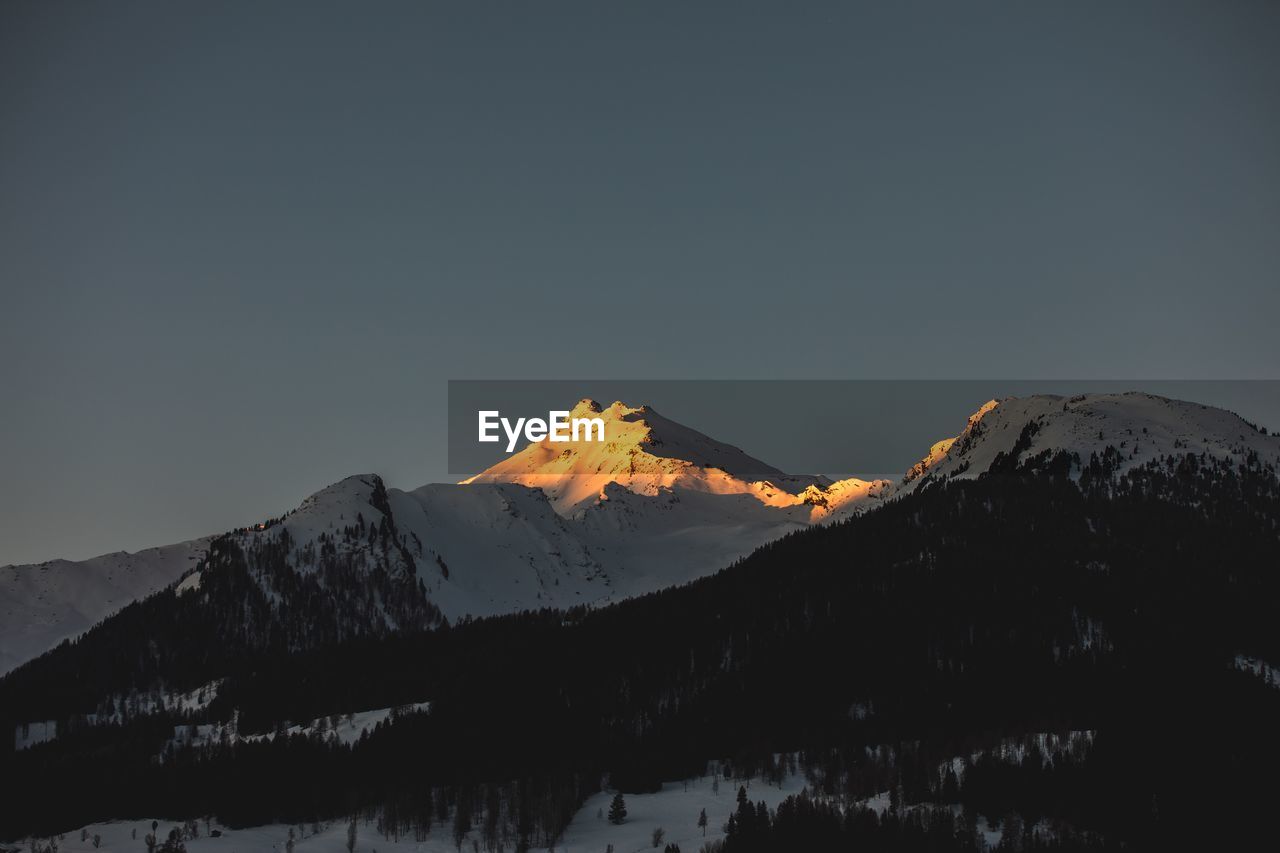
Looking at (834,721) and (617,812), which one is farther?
(834,721)

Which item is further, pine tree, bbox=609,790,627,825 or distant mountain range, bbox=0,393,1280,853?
pine tree, bbox=609,790,627,825

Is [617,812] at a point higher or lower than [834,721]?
higher

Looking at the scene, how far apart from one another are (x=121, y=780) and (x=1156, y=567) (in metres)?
124

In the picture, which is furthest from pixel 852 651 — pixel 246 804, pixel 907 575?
pixel 246 804

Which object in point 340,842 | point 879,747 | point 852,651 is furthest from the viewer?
point 852,651

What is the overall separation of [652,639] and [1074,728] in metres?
74.8

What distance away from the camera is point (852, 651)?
16875 cm

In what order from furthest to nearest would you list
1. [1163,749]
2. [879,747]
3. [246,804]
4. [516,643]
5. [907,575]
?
[516,643] < [907,575] < [879,747] < [246,804] < [1163,749]

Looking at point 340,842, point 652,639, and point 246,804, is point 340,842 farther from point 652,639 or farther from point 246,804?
point 652,639

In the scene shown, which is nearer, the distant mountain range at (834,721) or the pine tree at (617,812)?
the distant mountain range at (834,721)

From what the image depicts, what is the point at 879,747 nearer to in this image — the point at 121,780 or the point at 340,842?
the point at 340,842

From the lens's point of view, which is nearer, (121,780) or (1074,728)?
(1074,728)

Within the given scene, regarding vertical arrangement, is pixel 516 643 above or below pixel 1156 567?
below

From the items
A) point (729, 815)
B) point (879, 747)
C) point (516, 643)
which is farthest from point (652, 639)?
point (729, 815)
